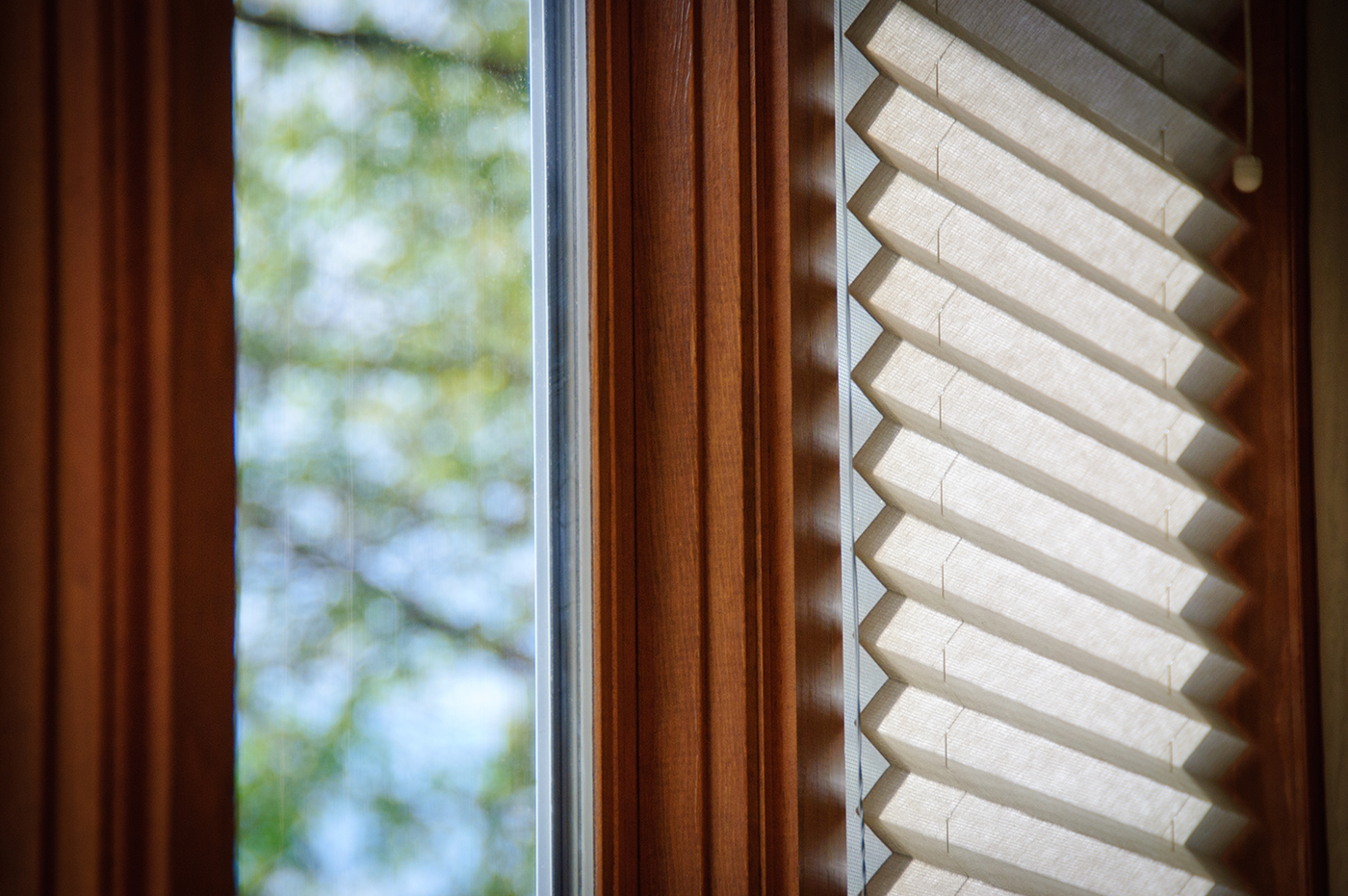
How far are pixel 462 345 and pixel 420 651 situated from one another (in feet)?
0.84

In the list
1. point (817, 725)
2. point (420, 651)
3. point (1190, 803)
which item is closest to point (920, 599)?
point (817, 725)

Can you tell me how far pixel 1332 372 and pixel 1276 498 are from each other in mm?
108

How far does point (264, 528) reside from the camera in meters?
0.59

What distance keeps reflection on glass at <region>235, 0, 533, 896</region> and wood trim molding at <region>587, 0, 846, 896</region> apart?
84 millimetres

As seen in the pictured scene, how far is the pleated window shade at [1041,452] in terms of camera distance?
2.38ft

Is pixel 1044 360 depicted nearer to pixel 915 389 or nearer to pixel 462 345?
pixel 915 389

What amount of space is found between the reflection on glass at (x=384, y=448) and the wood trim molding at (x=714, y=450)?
8 cm

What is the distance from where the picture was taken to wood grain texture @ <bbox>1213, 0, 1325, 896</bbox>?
0.69 m

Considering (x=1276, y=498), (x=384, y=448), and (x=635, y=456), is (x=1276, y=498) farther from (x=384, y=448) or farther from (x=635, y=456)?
(x=384, y=448)

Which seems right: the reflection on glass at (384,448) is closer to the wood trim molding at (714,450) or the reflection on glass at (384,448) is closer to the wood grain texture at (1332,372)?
the wood trim molding at (714,450)

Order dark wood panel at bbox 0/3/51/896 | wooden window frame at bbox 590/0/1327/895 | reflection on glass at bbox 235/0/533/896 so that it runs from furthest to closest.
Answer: wooden window frame at bbox 590/0/1327/895 < reflection on glass at bbox 235/0/533/896 < dark wood panel at bbox 0/3/51/896

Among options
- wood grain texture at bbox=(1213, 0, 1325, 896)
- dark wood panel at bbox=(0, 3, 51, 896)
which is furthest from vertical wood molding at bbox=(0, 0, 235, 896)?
wood grain texture at bbox=(1213, 0, 1325, 896)

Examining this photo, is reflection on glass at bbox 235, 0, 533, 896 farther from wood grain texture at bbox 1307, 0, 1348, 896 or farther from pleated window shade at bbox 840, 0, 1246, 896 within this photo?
wood grain texture at bbox 1307, 0, 1348, 896

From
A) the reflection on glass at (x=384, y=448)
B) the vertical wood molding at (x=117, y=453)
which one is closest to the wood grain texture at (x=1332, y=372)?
the reflection on glass at (x=384, y=448)
